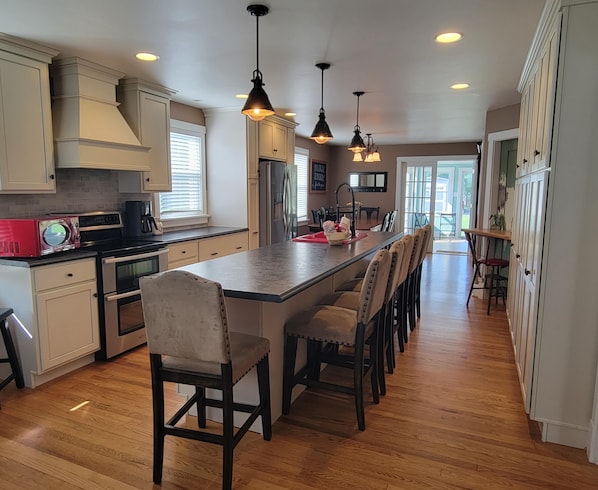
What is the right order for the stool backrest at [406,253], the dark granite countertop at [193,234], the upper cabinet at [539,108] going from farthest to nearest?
1. the dark granite countertop at [193,234]
2. the stool backrest at [406,253]
3. the upper cabinet at [539,108]

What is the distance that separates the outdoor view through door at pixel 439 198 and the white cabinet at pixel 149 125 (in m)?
6.01

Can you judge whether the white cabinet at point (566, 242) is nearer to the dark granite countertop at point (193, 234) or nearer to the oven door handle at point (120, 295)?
the oven door handle at point (120, 295)

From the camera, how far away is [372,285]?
233 centimetres

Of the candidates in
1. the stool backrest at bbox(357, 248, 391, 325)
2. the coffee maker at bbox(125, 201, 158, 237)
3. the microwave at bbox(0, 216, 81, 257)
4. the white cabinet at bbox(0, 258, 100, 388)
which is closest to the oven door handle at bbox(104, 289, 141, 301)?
the white cabinet at bbox(0, 258, 100, 388)

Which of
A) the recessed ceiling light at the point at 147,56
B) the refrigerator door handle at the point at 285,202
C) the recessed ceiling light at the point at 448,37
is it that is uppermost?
the recessed ceiling light at the point at 448,37

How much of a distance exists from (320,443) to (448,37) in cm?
263

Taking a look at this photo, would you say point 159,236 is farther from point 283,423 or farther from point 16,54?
point 283,423

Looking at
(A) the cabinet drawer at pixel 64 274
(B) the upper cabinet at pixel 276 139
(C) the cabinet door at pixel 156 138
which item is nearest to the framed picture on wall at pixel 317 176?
(B) the upper cabinet at pixel 276 139

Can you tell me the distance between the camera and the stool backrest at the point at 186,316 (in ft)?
5.82

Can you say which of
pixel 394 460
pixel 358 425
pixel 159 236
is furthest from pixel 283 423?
pixel 159 236

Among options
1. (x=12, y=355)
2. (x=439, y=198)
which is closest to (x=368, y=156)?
(x=439, y=198)

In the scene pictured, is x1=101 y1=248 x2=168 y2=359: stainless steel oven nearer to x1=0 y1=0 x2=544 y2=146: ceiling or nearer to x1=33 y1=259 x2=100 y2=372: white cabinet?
x1=33 y1=259 x2=100 y2=372: white cabinet

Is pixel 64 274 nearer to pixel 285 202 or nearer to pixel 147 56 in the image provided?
pixel 147 56

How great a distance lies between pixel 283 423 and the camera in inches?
98.1
